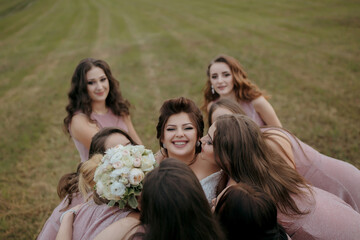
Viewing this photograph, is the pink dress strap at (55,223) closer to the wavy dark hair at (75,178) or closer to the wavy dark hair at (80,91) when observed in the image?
the wavy dark hair at (75,178)

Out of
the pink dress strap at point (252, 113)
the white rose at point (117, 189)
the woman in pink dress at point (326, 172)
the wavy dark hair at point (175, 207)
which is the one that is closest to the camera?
the wavy dark hair at point (175, 207)

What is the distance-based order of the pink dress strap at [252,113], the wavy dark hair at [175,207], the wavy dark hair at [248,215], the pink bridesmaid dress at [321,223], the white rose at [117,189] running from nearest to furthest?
the wavy dark hair at [175,207], the wavy dark hair at [248,215], the white rose at [117,189], the pink bridesmaid dress at [321,223], the pink dress strap at [252,113]

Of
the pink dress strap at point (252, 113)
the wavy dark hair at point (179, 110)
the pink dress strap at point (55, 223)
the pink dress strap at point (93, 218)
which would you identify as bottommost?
the pink dress strap at point (55, 223)

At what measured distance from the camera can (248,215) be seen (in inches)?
86.0

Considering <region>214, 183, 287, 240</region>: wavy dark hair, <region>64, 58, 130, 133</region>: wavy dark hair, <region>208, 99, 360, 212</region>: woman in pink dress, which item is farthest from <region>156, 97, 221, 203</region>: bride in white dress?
<region>64, 58, 130, 133</region>: wavy dark hair

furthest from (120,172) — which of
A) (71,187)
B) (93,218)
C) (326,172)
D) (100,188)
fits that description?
(326,172)

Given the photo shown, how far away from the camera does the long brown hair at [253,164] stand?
2.76m

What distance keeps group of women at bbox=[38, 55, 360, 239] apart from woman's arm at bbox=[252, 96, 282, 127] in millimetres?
1137

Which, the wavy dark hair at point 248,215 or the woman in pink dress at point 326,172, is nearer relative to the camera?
the wavy dark hair at point 248,215

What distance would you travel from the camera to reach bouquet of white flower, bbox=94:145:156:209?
2.57 meters

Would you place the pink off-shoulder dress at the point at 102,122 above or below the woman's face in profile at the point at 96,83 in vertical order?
below

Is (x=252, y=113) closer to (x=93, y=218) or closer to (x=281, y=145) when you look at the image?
(x=281, y=145)

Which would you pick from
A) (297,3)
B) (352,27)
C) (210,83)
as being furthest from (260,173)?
(297,3)

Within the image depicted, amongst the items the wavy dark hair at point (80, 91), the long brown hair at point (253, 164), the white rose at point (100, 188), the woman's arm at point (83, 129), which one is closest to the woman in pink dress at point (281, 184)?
the long brown hair at point (253, 164)
